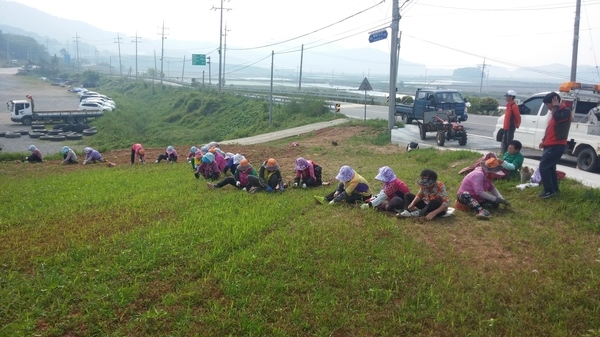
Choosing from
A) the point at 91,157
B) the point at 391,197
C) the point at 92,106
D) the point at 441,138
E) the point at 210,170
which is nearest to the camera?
the point at 391,197

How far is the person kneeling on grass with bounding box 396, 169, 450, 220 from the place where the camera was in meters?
7.34

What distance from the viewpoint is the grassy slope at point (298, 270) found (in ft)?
15.0

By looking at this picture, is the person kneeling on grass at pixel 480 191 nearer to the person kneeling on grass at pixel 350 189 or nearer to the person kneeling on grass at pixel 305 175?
the person kneeling on grass at pixel 350 189

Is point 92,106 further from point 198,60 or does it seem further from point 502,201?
point 502,201

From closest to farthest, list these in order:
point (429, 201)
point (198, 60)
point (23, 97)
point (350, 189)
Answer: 1. point (429, 201)
2. point (350, 189)
3. point (198, 60)
4. point (23, 97)

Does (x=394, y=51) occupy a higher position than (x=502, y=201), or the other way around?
(x=394, y=51)

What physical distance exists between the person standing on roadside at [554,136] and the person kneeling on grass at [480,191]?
3.00ft

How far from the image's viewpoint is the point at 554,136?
317 inches

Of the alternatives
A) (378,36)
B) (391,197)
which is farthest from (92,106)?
(391,197)

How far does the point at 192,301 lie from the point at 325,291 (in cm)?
143

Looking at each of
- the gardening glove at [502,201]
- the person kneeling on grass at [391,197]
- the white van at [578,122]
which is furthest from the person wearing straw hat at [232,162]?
the white van at [578,122]

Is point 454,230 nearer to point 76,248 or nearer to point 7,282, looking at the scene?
point 76,248

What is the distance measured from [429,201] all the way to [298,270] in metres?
2.94

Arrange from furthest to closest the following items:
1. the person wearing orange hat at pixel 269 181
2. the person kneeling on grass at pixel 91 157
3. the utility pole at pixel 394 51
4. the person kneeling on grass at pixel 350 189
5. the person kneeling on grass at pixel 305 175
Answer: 1. the utility pole at pixel 394 51
2. the person kneeling on grass at pixel 91 157
3. the person kneeling on grass at pixel 305 175
4. the person wearing orange hat at pixel 269 181
5. the person kneeling on grass at pixel 350 189
